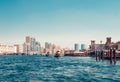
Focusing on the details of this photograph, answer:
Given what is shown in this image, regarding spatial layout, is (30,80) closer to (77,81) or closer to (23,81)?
(23,81)

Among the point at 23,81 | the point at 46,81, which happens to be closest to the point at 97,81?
the point at 46,81

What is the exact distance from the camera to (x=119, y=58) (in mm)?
134375

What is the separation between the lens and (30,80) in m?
46.4

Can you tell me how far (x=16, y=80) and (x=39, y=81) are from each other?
170 inches

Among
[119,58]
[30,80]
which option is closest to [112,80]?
[30,80]

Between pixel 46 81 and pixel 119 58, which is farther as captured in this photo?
pixel 119 58

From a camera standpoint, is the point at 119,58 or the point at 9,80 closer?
the point at 9,80

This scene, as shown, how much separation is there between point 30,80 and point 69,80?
6654mm

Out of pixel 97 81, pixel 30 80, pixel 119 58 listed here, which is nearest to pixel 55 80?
pixel 30 80

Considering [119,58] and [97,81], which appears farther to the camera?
[119,58]

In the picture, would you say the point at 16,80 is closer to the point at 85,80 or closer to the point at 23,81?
the point at 23,81

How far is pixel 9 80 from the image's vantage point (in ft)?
153

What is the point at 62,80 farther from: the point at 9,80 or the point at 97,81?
→ the point at 9,80

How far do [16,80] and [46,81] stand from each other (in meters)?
5.39
